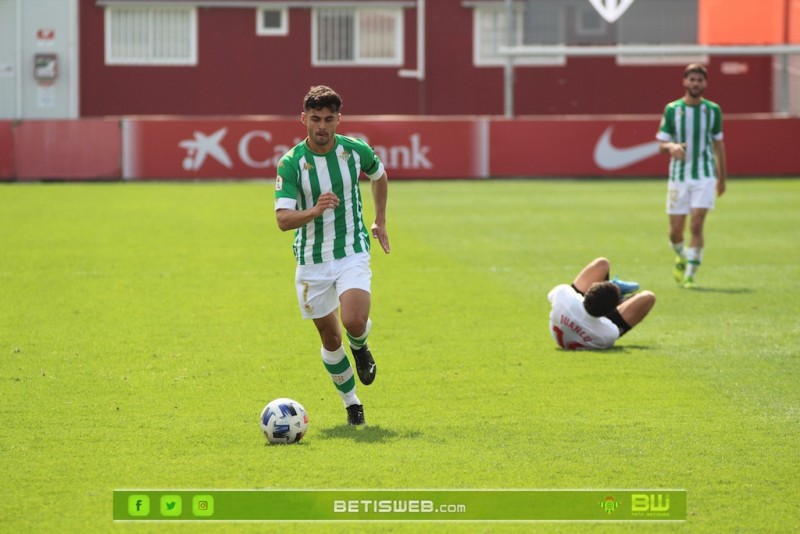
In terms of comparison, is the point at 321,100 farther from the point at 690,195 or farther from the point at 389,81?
the point at 389,81

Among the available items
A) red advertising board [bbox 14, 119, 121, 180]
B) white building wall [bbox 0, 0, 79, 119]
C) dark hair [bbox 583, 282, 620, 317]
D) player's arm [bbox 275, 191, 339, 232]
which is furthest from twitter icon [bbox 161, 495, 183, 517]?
white building wall [bbox 0, 0, 79, 119]

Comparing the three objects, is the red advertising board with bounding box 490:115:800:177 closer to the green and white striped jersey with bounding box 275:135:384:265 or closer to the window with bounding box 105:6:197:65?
the window with bounding box 105:6:197:65

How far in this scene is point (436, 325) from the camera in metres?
Result: 11.7

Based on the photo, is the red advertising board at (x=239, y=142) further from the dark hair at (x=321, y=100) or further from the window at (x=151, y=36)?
the dark hair at (x=321, y=100)

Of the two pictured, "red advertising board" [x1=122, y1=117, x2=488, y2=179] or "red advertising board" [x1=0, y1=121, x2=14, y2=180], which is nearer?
"red advertising board" [x1=0, y1=121, x2=14, y2=180]

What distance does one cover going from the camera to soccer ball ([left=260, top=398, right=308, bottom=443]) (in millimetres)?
7453

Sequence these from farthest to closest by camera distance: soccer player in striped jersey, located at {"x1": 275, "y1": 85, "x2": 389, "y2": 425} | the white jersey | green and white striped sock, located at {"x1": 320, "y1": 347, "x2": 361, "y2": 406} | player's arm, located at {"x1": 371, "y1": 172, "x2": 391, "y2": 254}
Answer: the white jersey → player's arm, located at {"x1": 371, "y1": 172, "x2": 391, "y2": 254} → green and white striped sock, located at {"x1": 320, "y1": 347, "x2": 361, "y2": 406} → soccer player in striped jersey, located at {"x1": 275, "y1": 85, "x2": 389, "y2": 425}

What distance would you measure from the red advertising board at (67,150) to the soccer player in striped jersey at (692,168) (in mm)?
15091

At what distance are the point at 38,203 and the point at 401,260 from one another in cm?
877

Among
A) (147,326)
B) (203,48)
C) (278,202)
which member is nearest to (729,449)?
(278,202)

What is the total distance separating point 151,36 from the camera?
38.0 metres

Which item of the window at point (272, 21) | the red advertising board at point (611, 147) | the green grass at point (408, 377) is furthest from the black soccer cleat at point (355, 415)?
the window at point (272, 21)

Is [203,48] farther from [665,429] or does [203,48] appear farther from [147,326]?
[665,429]

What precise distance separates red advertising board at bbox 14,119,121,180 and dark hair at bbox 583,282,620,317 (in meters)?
18.2
